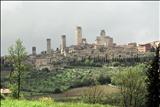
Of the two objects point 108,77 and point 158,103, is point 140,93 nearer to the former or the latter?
point 158,103

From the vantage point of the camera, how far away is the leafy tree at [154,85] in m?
77.1

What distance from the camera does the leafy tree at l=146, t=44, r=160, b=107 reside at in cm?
7706

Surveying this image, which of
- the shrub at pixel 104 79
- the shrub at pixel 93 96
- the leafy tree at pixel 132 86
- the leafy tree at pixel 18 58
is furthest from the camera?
the shrub at pixel 104 79

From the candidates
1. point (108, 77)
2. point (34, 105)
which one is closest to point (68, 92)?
point (108, 77)

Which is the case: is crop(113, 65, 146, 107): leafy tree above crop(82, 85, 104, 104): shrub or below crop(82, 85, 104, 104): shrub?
above

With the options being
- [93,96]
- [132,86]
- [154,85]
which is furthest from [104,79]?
[154,85]

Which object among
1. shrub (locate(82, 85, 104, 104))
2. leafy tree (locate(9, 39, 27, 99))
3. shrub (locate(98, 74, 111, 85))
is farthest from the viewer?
shrub (locate(98, 74, 111, 85))

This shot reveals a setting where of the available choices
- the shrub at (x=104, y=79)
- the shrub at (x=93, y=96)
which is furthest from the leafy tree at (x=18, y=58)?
the shrub at (x=104, y=79)

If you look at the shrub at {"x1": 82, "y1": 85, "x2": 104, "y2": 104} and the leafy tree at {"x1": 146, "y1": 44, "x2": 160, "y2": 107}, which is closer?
the leafy tree at {"x1": 146, "y1": 44, "x2": 160, "y2": 107}

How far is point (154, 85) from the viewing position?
258 ft

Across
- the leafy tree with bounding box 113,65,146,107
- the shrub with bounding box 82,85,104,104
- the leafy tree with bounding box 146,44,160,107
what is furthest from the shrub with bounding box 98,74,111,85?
the leafy tree with bounding box 146,44,160,107

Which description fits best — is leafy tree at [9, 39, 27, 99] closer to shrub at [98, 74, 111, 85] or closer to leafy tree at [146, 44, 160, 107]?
leafy tree at [146, 44, 160, 107]

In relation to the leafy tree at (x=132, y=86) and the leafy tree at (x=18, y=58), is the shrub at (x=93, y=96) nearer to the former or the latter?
the leafy tree at (x=132, y=86)

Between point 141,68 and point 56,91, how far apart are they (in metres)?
51.3
